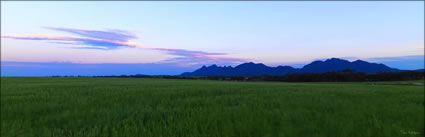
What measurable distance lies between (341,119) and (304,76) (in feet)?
304

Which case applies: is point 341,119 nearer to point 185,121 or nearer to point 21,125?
point 185,121

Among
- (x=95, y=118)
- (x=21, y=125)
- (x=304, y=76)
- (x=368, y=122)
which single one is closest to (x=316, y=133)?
(x=368, y=122)

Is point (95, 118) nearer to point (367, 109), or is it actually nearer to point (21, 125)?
point (21, 125)

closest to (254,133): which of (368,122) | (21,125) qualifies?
(368,122)

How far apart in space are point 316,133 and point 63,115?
16.8ft

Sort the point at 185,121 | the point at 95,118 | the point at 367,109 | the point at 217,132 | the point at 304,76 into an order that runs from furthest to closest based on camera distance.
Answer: the point at 304,76 → the point at 367,109 → the point at 95,118 → the point at 185,121 → the point at 217,132

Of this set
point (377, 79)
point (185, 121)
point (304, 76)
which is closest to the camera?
point (185, 121)

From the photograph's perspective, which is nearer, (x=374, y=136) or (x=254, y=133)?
(x=374, y=136)

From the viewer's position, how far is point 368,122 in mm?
3477

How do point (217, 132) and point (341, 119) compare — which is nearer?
point (217, 132)

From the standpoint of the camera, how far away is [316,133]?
312 cm

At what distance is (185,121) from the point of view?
3740mm

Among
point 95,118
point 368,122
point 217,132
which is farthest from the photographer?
point 95,118

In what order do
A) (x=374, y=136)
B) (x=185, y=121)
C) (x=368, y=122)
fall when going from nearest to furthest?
(x=374, y=136)
(x=368, y=122)
(x=185, y=121)
